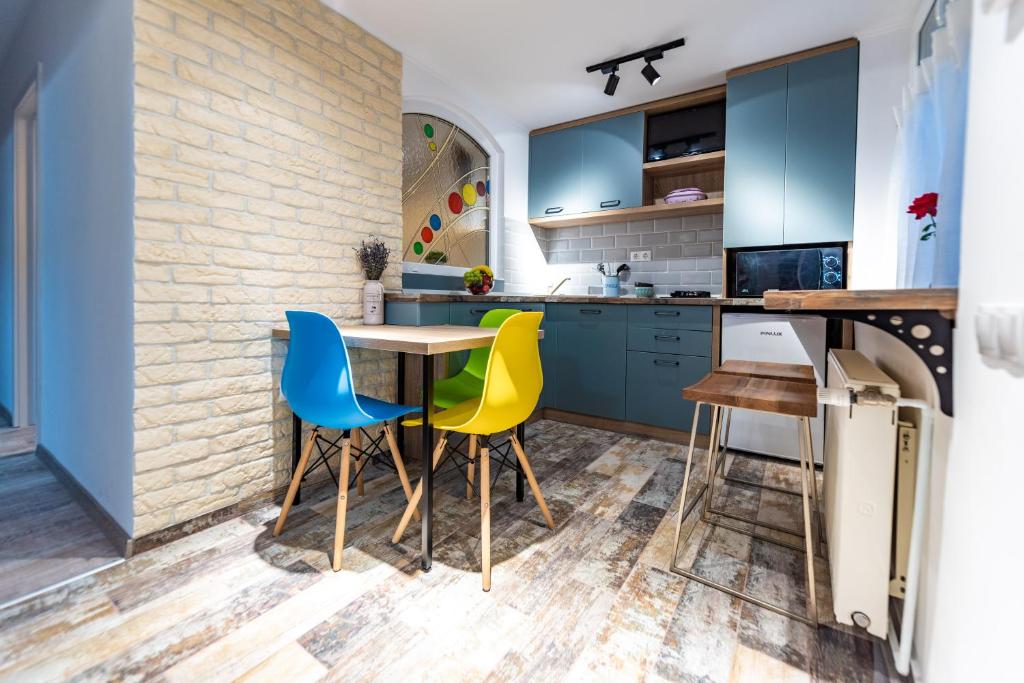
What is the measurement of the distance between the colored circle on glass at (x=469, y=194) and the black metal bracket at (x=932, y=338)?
2.98 meters

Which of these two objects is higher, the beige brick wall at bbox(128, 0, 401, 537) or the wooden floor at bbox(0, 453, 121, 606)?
the beige brick wall at bbox(128, 0, 401, 537)

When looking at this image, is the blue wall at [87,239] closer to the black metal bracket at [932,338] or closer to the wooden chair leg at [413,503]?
the wooden chair leg at [413,503]

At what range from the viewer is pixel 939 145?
149 cm

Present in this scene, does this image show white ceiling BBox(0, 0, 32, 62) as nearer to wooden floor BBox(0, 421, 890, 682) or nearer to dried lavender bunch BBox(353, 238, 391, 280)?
dried lavender bunch BBox(353, 238, 391, 280)

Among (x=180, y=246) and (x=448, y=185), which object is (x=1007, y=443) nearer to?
(x=180, y=246)

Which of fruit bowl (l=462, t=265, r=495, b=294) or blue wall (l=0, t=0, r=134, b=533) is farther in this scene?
fruit bowl (l=462, t=265, r=495, b=294)

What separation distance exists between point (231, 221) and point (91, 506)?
1308 millimetres

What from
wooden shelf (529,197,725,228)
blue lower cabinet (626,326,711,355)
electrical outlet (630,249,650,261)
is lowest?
blue lower cabinet (626,326,711,355)

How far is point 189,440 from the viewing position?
1.79 m

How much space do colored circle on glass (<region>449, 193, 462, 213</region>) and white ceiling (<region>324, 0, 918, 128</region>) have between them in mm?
755

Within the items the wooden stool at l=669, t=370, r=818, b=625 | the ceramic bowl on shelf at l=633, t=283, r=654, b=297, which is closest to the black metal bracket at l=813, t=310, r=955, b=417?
the wooden stool at l=669, t=370, r=818, b=625

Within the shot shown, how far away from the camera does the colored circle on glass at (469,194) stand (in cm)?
350

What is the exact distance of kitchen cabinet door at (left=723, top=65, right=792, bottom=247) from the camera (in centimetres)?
289

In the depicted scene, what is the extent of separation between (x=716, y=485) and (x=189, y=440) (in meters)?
2.35
